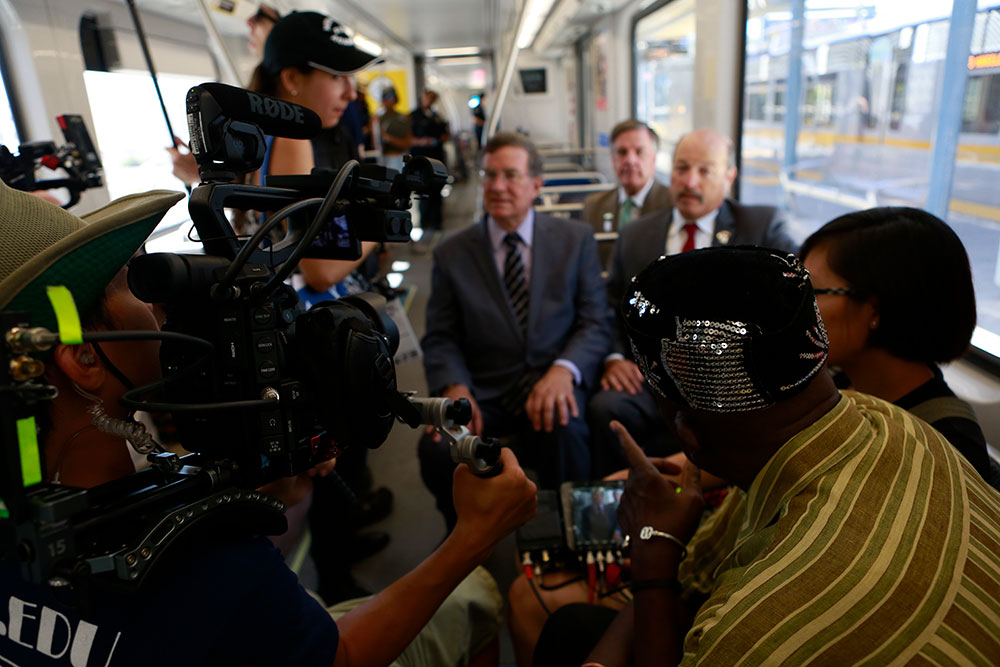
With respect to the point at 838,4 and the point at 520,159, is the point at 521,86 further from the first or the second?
the point at 520,159

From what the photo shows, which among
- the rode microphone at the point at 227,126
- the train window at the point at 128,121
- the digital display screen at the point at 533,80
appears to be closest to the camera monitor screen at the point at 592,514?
the rode microphone at the point at 227,126

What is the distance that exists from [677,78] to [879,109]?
136 inches

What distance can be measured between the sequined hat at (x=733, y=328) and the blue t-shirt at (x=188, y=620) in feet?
2.01

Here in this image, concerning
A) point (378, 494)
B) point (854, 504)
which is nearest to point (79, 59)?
point (378, 494)

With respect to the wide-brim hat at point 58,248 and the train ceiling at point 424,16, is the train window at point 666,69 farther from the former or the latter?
the wide-brim hat at point 58,248

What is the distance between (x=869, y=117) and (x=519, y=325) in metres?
2.30

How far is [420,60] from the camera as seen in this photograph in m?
16.7

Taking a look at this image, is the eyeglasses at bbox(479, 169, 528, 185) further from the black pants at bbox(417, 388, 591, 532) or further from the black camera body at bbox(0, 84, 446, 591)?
the black camera body at bbox(0, 84, 446, 591)

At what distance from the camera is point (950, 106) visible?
2.31 m

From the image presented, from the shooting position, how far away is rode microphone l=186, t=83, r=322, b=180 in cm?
75

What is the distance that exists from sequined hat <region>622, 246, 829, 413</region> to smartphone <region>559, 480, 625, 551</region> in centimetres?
72

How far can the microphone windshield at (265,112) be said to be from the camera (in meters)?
0.76

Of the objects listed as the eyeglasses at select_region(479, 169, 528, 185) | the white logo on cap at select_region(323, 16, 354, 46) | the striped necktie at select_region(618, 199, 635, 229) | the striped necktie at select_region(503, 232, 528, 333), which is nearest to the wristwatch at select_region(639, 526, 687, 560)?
the striped necktie at select_region(503, 232, 528, 333)

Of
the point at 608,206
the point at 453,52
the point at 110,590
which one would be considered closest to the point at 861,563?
the point at 110,590
